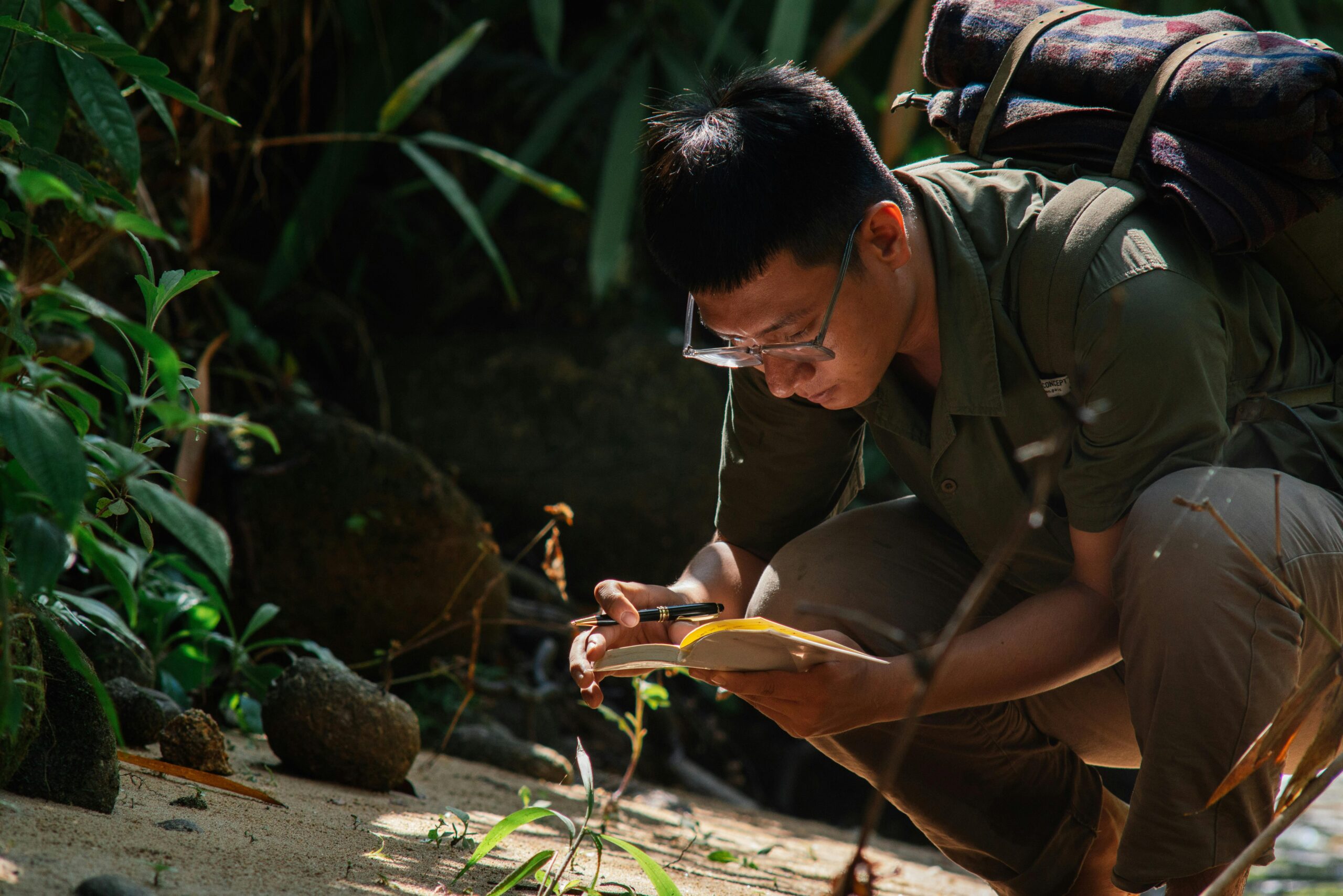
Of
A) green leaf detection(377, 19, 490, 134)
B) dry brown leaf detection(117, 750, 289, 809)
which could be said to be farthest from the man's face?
green leaf detection(377, 19, 490, 134)

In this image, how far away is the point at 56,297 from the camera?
1054 millimetres

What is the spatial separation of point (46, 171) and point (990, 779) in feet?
5.39

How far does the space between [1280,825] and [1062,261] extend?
78 centimetres

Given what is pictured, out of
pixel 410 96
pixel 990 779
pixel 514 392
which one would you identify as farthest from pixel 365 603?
pixel 990 779

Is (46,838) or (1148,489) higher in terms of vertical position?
(1148,489)

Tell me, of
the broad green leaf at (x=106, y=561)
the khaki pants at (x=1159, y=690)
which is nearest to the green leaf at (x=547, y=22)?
the khaki pants at (x=1159, y=690)

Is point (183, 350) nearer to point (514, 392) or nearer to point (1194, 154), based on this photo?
point (514, 392)

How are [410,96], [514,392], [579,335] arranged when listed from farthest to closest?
1. [579,335]
2. [514,392]
3. [410,96]

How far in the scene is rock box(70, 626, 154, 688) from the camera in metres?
2.02

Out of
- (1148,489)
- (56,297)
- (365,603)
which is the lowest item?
(365,603)

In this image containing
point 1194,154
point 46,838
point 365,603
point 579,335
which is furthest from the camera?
point 579,335

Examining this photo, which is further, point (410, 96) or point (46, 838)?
point (410, 96)

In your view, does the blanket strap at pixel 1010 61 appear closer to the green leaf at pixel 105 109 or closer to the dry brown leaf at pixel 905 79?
the green leaf at pixel 105 109

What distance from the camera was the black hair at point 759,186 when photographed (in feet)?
5.29
